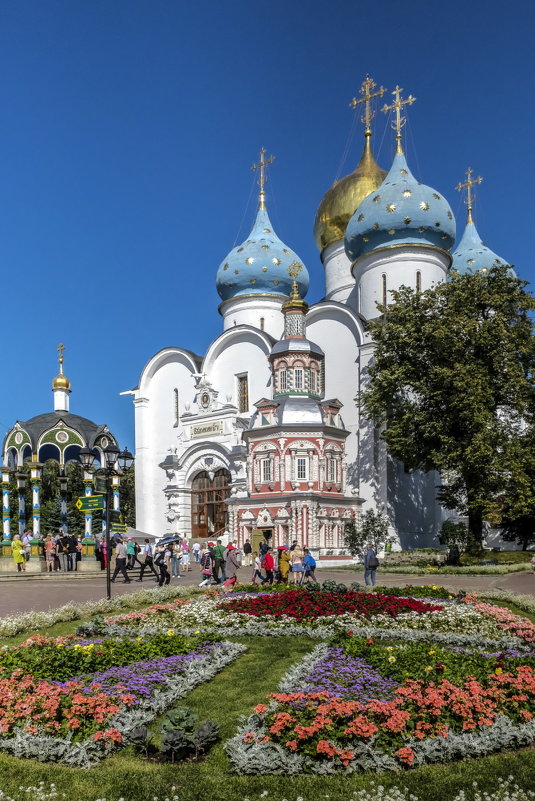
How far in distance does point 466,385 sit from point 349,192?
19.5 metres

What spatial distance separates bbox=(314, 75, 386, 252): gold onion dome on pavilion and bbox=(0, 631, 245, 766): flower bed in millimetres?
33994

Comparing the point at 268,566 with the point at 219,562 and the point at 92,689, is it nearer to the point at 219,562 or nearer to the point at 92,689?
the point at 219,562

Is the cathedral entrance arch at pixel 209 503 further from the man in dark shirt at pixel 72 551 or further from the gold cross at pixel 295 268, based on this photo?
the man in dark shirt at pixel 72 551

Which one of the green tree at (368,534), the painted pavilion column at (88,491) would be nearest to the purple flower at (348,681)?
the painted pavilion column at (88,491)

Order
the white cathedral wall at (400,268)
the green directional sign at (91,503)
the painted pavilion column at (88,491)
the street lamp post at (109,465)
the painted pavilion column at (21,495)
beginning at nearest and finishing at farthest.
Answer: the street lamp post at (109,465) < the green directional sign at (91,503) < the painted pavilion column at (88,491) < the white cathedral wall at (400,268) < the painted pavilion column at (21,495)

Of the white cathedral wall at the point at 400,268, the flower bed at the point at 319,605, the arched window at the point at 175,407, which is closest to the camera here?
the flower bed at the point at 319,605

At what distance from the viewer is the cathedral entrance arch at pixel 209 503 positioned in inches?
1399

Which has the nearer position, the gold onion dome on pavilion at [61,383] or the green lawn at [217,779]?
the green lawn at [217,779]

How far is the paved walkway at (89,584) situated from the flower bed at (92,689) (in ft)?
18.5

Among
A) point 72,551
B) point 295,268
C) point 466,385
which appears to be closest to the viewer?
point 72,551

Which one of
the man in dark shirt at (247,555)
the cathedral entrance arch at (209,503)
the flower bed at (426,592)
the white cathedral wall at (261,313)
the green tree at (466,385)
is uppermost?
the white cathedral wall at (261,313)

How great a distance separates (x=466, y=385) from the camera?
24.4 m

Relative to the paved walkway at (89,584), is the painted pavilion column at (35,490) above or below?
above

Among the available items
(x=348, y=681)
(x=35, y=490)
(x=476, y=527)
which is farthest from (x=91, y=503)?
(x=35, y=490)
